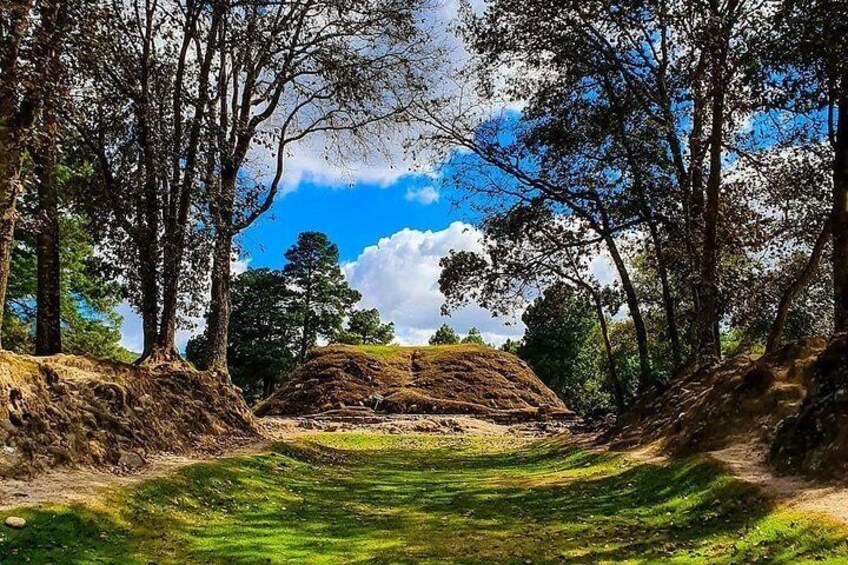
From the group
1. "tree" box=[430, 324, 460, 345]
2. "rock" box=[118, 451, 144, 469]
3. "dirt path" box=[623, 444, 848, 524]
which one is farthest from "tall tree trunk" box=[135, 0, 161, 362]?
"tree" box=[430, 324, 460, 345]

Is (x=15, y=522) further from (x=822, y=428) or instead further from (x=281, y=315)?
(x=281, y=315)

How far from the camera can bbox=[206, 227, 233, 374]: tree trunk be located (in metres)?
20.4

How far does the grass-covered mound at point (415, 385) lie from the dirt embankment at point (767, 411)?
69.8ft

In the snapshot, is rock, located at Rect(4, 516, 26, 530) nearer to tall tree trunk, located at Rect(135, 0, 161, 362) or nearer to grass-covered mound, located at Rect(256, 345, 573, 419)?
tall tree trunk, located at Rect(135, 0, 161, 362)

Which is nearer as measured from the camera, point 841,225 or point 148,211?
point 841,225

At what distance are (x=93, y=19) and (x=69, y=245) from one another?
82.0ft

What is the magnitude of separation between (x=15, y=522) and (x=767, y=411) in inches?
495

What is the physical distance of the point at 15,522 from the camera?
7.10 meters

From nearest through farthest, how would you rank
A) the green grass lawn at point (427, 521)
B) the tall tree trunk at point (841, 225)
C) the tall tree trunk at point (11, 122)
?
1. the green grass lawn at point (427, 521)
2. the tall tree trunk at point (11, 122)
3. the tall tree trunk at point (841, 225)

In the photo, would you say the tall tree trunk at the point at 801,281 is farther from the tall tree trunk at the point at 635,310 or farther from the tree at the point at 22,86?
the tree at the point at 22,86

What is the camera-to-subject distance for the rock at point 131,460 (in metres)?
11.7

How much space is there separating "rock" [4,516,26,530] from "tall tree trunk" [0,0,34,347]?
4.73m

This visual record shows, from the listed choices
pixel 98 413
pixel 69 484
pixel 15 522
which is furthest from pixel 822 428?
pixel 98 413

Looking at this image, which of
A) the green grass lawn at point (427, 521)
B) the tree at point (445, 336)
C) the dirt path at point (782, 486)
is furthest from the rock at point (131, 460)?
the tree at point (445, 336)
